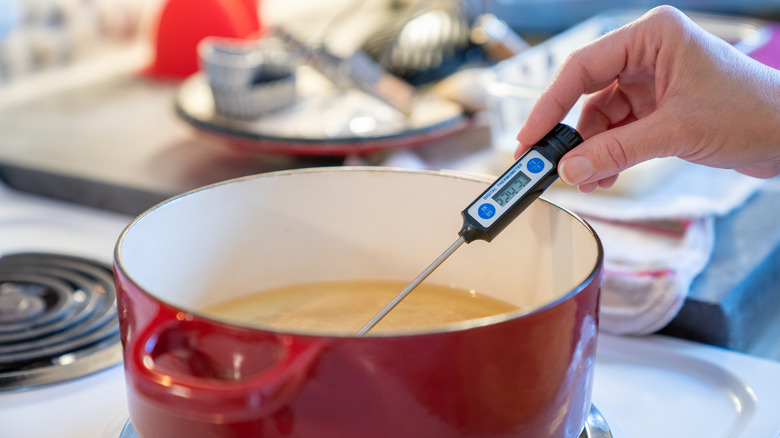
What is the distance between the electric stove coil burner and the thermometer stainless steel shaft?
25 cm

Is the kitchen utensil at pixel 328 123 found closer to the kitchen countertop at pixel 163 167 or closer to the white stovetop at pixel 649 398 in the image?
the kitchen countertop at pixel 163 167

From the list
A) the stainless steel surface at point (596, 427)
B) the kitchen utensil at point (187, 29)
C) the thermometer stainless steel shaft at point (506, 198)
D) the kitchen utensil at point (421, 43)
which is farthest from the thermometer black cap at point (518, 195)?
the kitchen utensil at point (187, 29)

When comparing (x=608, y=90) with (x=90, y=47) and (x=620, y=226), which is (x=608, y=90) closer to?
(x=620, y=226)

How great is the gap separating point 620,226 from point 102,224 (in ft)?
1.70

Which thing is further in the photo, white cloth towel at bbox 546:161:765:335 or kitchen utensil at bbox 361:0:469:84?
kitchen utensil at bbox 361:0:469:84

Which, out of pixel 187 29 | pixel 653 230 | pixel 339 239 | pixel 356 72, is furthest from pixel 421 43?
pixel 339 239

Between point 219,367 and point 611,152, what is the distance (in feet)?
0.88

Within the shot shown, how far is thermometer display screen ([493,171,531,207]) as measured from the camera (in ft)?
1.54

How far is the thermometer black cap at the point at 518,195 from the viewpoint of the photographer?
1.54 feet

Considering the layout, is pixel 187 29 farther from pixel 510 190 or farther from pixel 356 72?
pixel 510 190

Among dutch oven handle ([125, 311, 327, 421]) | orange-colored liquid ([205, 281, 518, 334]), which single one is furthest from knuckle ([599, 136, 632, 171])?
dutch oven handle ([125, 311, 327, 421])

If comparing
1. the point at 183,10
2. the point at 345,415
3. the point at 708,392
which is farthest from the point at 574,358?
the point at 183,10

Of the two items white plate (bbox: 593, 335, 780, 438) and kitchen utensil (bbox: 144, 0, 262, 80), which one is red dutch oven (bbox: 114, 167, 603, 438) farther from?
kitchen utensil (bbox: 144, 0, 262, 80)

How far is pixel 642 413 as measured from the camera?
0.55 metres
